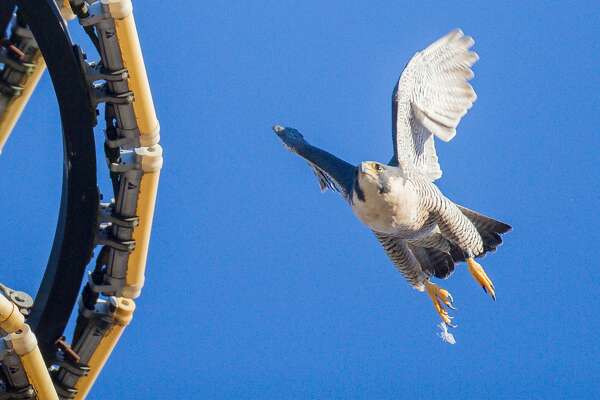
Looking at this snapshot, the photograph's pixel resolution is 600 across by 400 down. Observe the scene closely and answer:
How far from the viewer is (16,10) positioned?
52.7 ft

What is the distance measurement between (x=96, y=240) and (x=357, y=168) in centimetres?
303

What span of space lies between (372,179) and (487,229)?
244 centimetres

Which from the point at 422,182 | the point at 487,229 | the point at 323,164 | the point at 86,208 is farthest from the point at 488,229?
the point at 86,208

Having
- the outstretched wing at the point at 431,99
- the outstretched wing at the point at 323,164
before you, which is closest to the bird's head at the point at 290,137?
the outstretched wing at the point at 323,164

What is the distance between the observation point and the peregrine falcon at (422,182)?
15.3 metres

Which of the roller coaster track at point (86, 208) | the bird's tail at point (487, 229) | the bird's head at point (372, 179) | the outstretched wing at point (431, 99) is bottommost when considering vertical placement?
the roller coaster track at point (86, 208)

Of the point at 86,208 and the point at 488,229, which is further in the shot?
the point at 488,229

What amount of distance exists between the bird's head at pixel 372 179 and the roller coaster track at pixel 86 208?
2255mm

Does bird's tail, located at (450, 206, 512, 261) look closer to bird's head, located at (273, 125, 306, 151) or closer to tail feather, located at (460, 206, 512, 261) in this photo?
tail feather, located at (460, 206, 512, 261)

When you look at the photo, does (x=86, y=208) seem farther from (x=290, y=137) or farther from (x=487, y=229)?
(x=487, y=229)

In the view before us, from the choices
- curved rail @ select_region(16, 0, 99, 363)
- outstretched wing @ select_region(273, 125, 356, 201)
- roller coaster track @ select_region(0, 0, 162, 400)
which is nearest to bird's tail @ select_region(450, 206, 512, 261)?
outstretched wing @ select_region(273, 125, 356, 201)

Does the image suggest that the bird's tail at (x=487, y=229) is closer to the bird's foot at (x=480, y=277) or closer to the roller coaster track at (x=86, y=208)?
the bird's foot at (x=480, y=277)

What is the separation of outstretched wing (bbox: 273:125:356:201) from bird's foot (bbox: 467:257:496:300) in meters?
1.89

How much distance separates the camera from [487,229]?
1695 cm
